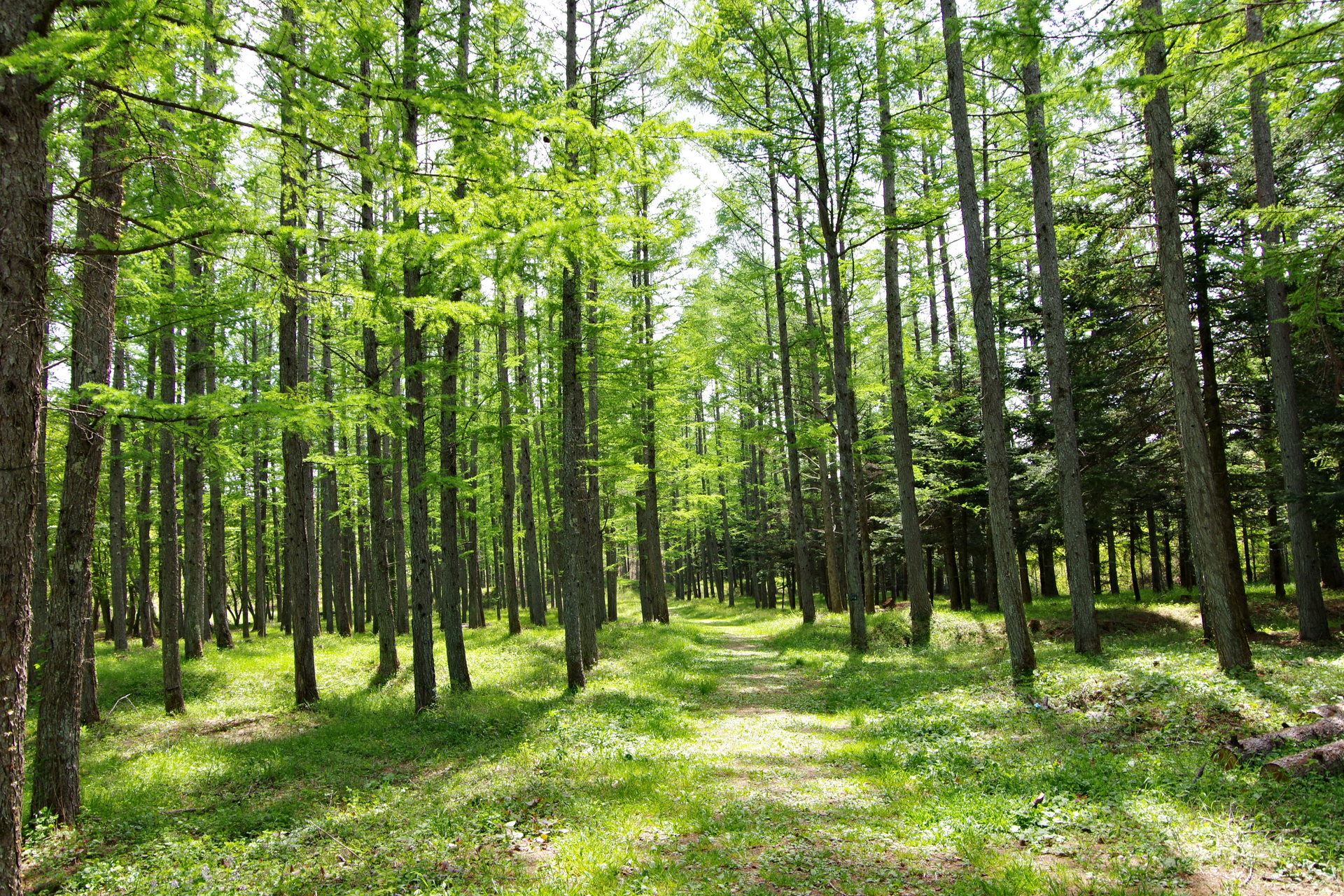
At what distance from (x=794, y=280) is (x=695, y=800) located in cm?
1925

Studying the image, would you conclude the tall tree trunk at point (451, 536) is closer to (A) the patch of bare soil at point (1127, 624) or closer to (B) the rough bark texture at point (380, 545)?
(B) the rough bark texture at point (380, 545)

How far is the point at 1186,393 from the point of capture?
963 cm

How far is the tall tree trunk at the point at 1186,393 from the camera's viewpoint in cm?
942

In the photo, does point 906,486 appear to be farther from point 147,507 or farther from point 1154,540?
point 147,507

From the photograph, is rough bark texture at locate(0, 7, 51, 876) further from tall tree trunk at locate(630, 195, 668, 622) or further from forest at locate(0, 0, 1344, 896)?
tall tree trunk at locate(630, 195, 668, 622)

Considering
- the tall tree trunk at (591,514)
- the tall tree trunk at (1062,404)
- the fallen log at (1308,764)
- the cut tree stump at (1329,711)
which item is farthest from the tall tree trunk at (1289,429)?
the tall tree trunk at (591,514)

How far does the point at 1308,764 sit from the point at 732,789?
5.08 metres

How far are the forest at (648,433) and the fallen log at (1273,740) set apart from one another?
0.18 ft

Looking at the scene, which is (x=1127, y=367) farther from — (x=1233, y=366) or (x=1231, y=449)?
(x=1231, y=449)

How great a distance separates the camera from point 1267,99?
Answer: 12.0 metres

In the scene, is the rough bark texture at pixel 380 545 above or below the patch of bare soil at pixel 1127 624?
above

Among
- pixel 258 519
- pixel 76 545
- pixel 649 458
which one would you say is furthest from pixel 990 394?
pixel 258 519

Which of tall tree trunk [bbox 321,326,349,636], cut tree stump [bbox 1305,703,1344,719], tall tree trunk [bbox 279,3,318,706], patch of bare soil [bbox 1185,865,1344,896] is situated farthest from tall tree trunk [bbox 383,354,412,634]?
cut tree stump [bbox 1305,703,1344,719]

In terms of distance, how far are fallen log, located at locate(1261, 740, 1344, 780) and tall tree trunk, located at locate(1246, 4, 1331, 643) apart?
8.67m
